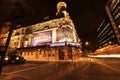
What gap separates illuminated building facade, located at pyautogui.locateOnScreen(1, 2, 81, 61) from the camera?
4272 centimetres

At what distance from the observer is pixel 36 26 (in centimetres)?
5284

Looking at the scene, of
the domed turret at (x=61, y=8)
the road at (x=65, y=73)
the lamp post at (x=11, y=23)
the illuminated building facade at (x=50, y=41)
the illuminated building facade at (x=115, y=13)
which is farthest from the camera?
the illuminated building facade at (x=115, y=13)

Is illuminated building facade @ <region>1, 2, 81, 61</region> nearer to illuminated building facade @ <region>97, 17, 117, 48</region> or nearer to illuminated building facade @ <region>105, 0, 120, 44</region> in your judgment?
illuminated building facade @ <region>105, 0, 120, 44</region>

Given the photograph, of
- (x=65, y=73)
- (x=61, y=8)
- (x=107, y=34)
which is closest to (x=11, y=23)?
(x=65, y=73)

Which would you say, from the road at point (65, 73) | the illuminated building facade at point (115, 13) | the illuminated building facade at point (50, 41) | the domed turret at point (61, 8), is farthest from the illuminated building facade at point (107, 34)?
the road at point (65, 73)

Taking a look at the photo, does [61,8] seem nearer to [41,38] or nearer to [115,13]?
[41,38]

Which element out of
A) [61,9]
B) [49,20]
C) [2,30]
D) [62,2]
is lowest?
[2,30]

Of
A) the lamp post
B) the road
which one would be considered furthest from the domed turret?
the lamp post

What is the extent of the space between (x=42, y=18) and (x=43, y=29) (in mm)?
9783

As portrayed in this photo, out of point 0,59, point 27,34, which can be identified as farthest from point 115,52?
point 0,59

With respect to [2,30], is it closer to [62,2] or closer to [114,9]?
[62,2]

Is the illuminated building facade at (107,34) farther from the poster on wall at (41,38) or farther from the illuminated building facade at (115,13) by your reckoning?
the poster on wall at (41,38)

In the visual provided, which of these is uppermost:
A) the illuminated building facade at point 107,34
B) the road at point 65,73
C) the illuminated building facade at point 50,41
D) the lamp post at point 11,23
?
the illuminated building facade at point 107,34

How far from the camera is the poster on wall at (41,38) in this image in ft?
152
